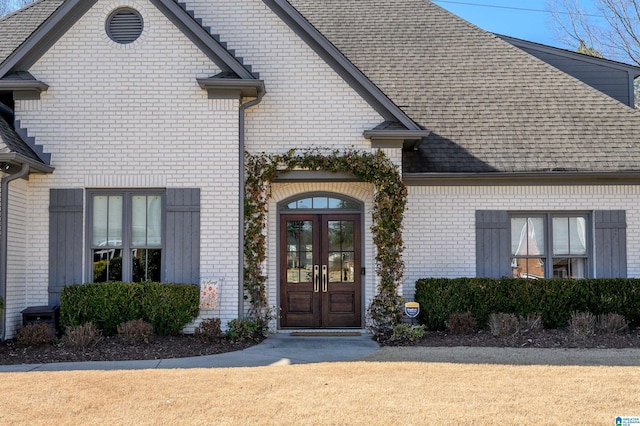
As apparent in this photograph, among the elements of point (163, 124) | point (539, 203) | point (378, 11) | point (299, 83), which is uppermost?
point (378, 11)

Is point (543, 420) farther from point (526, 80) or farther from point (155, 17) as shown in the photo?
point (526, 80)

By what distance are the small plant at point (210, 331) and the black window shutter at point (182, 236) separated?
82cm

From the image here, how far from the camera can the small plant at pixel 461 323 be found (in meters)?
11.6

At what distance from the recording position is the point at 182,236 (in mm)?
11492

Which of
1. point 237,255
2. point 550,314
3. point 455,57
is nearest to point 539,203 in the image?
point 550,314

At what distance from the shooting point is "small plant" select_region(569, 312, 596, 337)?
1112cm

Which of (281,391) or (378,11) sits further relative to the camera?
(378,11)

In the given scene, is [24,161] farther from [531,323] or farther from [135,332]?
[531,323]

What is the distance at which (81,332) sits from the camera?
33.3ft

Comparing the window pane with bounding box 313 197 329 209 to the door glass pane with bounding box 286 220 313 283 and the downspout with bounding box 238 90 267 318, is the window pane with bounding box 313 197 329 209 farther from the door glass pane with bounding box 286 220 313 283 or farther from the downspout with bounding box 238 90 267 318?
the downspout with bounding box 238 90 267 318

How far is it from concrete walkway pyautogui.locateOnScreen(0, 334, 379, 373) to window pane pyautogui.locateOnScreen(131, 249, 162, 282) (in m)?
2.24

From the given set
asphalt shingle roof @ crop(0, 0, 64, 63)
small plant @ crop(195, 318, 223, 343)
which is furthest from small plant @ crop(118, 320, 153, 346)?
asphalt shingle roof @ crop(0, 0, 64, 63)

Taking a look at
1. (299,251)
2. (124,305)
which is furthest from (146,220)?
(299,251)

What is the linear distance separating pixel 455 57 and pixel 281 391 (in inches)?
427
